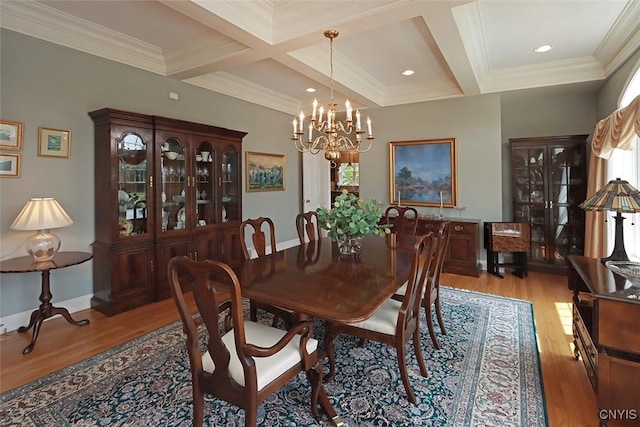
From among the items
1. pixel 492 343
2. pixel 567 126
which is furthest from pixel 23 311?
pixel 567 126

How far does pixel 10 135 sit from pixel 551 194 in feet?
20.8

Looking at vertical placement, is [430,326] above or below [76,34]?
below

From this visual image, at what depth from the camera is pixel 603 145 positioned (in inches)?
141

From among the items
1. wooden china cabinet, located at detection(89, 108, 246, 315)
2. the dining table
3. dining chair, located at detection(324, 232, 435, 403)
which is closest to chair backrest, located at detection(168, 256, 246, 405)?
the dining table

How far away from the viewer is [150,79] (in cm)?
→ 387

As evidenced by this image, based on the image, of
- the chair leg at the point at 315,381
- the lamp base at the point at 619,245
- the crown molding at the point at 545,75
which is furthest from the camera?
the crown molding at the point at 545,75

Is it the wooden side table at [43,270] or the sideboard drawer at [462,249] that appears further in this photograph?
the sideboard drawer at [462,249]

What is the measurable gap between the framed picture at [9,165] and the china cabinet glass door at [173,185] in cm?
119

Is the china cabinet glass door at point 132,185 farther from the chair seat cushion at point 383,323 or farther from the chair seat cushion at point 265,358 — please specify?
the chair seat cushion at point 383,323

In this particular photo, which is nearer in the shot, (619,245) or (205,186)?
(619,245)

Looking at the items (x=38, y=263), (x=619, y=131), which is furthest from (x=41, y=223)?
(x=619, y=131)

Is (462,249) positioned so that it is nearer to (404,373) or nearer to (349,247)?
(349,247)

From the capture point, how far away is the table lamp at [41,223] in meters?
2.71

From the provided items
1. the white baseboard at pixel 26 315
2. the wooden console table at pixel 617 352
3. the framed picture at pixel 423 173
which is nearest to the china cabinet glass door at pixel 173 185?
the white baseboard at pixel 26 315
